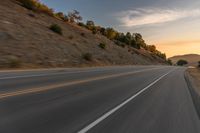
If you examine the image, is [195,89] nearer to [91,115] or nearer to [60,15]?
[91,115]

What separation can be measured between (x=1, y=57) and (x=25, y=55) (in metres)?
5.45

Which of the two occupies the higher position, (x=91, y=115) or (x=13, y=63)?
(x=91, y=115)

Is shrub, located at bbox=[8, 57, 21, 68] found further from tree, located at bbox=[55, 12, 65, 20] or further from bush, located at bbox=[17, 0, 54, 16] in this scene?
tree, located at bbox=[55, 12, 65, 20]

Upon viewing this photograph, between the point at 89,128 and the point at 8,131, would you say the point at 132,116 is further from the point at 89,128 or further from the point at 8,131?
the point at 8,131

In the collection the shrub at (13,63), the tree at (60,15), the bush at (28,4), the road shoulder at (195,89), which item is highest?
the bush at (28,4)

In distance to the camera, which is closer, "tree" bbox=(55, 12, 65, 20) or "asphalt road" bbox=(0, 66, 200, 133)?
→ "asphalt road" bbox=(0, 66, 200, 133)

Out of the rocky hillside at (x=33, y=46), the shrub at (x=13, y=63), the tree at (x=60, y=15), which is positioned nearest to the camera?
the shrub at (x=13, y=63)

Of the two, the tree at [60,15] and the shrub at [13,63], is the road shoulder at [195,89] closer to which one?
the shrub at [13,63]

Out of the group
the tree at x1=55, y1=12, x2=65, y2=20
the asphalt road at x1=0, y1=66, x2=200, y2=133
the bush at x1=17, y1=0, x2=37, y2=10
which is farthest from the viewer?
the tree at x1=55, y1=12, x2=65, y2=20

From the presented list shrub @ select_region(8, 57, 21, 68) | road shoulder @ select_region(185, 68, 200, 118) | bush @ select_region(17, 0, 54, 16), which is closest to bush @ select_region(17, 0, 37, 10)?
bush @ select_region(17, 0, 54, 16)

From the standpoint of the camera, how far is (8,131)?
7.47 metres

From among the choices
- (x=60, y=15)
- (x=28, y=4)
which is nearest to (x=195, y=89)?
(x=28, y=4)

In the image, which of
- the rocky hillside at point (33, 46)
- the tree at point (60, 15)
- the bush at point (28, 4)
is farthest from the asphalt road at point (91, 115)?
the tree at point (60, 15)

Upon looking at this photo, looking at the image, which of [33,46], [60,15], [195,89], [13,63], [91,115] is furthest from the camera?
[60,15]
